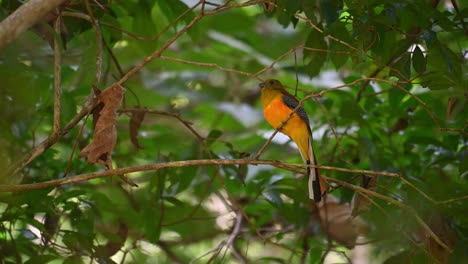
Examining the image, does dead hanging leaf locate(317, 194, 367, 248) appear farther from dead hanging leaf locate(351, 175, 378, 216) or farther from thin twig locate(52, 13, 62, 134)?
thin twig locate(52, 13, 62, 134)

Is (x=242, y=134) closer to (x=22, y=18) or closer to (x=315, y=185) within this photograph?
(x=315, y=185)

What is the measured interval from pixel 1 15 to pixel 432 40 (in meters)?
1.89

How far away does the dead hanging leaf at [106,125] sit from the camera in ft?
9.51

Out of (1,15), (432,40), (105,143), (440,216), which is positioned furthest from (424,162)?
(1,15)

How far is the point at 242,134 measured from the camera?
554 cm

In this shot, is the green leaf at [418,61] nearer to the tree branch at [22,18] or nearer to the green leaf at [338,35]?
the green leaf at [338,35]

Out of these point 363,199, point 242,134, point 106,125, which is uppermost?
point 106,125

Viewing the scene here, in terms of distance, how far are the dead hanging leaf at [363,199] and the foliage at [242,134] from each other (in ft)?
0.07

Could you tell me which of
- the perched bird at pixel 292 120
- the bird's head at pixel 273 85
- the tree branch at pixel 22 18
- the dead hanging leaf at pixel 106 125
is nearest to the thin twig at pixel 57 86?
the dead hanging leaf at pixel 106 125

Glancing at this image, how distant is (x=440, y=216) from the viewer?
3.20 metres

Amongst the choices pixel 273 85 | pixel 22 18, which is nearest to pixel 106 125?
pixel 22 18

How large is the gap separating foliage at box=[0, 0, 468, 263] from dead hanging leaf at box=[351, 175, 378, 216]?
2 cm

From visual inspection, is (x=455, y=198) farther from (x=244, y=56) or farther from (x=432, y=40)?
(x=244, y=56)

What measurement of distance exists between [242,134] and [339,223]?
155 cm
